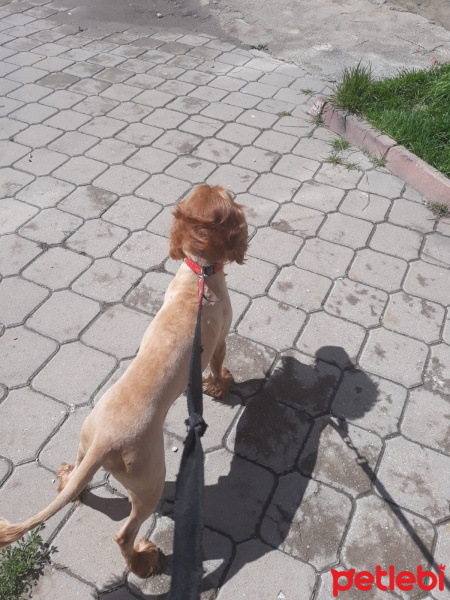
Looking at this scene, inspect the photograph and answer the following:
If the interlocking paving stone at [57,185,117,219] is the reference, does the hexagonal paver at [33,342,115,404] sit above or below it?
below

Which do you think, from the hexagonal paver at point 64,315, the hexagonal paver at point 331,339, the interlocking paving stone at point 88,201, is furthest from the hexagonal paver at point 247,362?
the interlocking paving stone at point 88,201

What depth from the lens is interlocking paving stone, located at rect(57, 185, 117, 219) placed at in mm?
4277

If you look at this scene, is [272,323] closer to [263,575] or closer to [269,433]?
[269,433]

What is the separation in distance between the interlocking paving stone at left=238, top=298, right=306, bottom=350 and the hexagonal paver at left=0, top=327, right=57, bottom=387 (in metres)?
1.31

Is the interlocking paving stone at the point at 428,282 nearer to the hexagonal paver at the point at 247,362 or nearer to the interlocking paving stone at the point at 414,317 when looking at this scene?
the interlocking paving stone at the point at 414,317

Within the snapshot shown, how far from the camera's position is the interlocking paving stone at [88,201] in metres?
4.28

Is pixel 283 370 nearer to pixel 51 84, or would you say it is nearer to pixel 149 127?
pixel 149 127

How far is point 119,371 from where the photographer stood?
3.10 m

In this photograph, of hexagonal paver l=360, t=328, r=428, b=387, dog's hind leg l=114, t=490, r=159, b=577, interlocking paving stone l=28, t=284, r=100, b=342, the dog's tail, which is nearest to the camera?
the dog's tail

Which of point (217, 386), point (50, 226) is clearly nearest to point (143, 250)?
point (50, 226)

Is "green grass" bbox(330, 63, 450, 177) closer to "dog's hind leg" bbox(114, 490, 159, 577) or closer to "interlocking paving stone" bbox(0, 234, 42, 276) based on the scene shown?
"interlocking paving stone" bbox(0, 234, 42, 276)

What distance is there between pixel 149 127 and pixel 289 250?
2388mm

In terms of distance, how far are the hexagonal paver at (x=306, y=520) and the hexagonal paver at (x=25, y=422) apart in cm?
131

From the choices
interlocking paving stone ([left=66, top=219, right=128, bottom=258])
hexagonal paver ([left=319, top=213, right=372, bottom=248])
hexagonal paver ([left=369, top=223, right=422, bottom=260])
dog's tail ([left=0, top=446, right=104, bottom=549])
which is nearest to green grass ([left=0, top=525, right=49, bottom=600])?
dog's tail ([left=0, top=446, right=104, bottom=549])
